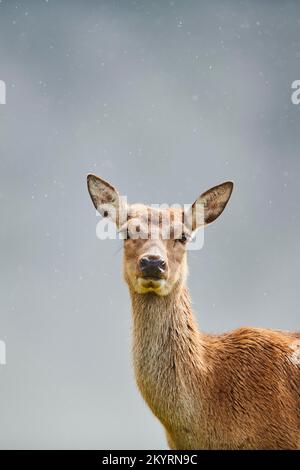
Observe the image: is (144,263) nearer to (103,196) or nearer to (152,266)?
(152,266)

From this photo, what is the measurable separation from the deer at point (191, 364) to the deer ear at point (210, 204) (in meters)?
0.02

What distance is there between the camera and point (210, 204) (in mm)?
10578

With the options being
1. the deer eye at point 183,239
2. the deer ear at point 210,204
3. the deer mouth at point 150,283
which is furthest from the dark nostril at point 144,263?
the deer ear at point 210,204

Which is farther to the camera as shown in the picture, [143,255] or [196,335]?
[196,335]

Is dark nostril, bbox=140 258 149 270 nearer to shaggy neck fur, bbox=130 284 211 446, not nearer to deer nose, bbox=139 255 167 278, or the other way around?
deer nose, bbox=139 255 167 278

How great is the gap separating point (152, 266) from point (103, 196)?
77.7 inches

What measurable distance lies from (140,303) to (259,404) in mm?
1998

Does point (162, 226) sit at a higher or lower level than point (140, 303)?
higher

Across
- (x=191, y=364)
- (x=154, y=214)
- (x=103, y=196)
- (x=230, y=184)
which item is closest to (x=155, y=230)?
(x=154, y=214)

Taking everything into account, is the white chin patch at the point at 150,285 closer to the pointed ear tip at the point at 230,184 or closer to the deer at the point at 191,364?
the deer at the point at 191,364

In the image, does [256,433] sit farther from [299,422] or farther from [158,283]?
Result: [158,283]
